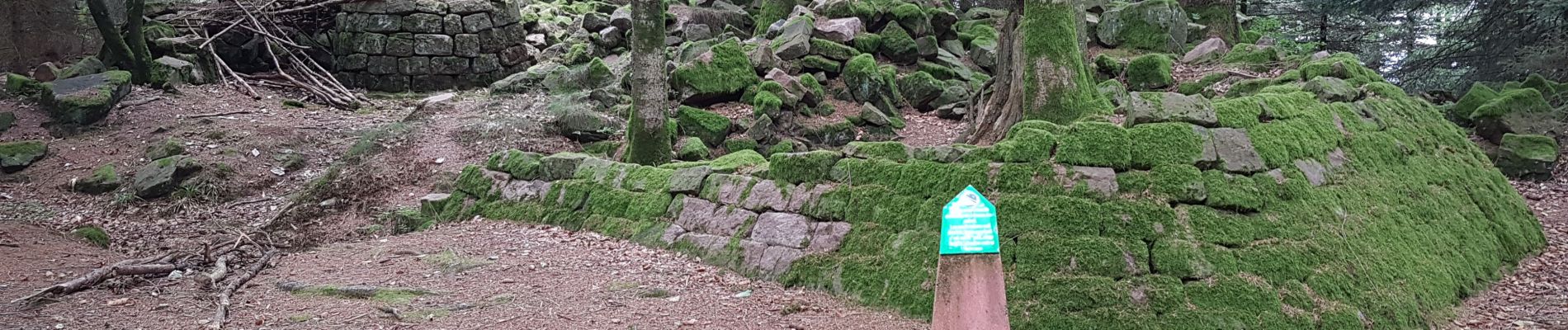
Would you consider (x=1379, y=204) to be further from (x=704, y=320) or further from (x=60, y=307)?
(x=60, y=307)

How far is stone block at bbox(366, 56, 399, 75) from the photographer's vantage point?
1677 centimetres

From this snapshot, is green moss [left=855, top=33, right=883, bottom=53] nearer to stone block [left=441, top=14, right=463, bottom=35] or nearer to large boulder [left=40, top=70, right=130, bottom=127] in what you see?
stone block [left=441, top=14, right=463, bottom=35]

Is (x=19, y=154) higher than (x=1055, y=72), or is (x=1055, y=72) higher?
(x=1055, y=72)

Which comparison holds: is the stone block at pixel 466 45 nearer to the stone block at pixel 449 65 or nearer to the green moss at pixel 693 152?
the stone block at pixel 449 65

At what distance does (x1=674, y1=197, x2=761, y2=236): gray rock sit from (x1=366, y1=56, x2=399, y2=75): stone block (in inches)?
456

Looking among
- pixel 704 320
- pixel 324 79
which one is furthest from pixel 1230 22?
pixel 324 79

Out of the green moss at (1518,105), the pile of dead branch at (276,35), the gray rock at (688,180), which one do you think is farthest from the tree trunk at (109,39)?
the green moss at (1518,105)

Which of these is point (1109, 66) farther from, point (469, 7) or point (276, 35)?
point (276, 35)

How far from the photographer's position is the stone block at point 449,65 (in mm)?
16906

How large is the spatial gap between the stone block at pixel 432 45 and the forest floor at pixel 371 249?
3141 millimetres

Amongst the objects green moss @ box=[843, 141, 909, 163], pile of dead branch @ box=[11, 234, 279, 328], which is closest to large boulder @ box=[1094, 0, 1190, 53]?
green moss @ box=[843, 141, 909, 163]

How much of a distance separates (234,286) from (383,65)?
37.0 feet

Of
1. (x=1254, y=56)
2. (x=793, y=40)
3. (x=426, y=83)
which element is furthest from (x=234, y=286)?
(x=426, y=83)

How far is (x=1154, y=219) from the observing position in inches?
200
